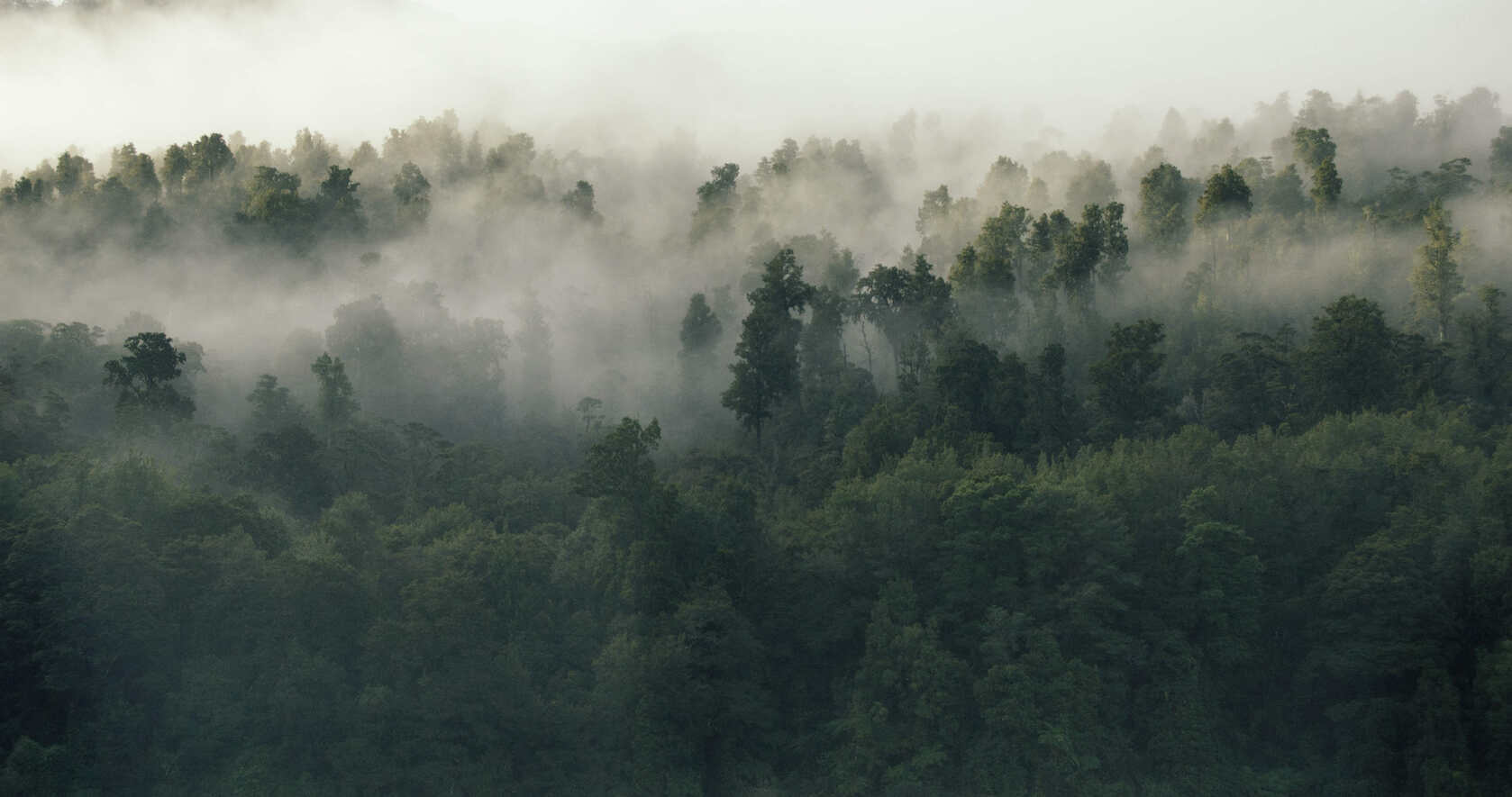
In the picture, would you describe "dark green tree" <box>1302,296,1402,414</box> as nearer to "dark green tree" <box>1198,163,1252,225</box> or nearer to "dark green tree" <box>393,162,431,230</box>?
"dark green tree" <box>1198,163,1252,225</box>

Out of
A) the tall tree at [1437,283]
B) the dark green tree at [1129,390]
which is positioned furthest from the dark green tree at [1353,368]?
the tall tree at [1437,283]

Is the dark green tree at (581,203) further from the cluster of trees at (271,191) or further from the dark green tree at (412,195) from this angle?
the dark green tree at (412,195)

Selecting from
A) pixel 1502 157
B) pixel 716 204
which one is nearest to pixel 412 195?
pixel 716 204

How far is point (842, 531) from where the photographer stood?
47688 millimetres

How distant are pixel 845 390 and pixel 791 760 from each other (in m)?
28.4

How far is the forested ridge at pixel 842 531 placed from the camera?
40156mm

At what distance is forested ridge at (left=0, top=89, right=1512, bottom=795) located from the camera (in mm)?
40156

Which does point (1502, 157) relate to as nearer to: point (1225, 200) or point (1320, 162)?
point (1320, 162)

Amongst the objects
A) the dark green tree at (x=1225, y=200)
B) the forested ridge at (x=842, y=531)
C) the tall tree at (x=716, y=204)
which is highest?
the tall tree at (x=716, y=204)

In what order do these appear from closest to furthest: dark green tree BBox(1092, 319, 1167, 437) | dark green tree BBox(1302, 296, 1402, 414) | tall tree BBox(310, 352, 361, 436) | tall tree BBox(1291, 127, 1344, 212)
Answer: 1. dark green tree BBox(1302, 296, 1402, 414)
2. dark green tree BBox(1092, 319, 1167, 437)
3. tall tree BBox(310, 352, 361, 436)
4. tall tree BBox(1291, 127, 1344, 212)

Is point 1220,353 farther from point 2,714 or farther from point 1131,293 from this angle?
point 2,714

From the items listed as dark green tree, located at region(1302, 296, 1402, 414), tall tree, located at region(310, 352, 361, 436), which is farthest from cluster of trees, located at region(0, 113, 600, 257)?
dark green tree, located at region(1302, 296, 1402, 414)

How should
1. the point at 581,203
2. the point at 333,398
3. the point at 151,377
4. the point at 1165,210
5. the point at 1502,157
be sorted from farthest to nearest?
the point at 581,203 → the point at 1502,157 → the point at 1165,210 → the point at 333,398 → the point at 151,377

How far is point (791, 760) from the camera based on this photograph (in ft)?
144
